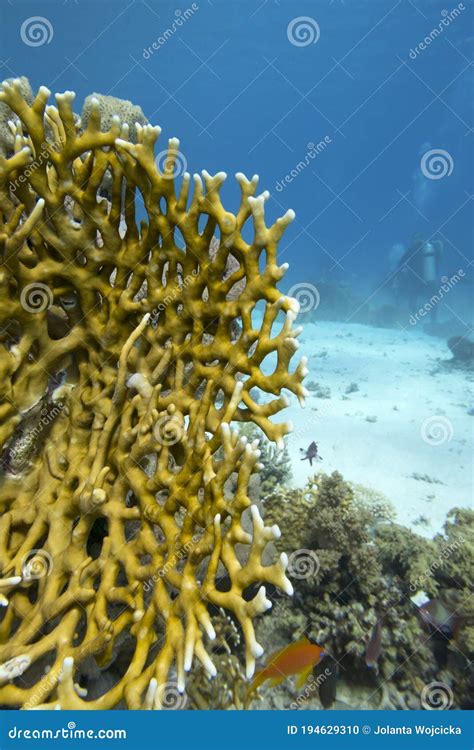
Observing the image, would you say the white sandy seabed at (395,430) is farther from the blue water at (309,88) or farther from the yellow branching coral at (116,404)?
the blue water at (309,88)

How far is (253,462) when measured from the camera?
2283 mm

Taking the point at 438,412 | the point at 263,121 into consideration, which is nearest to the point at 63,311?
the point at 438,412
